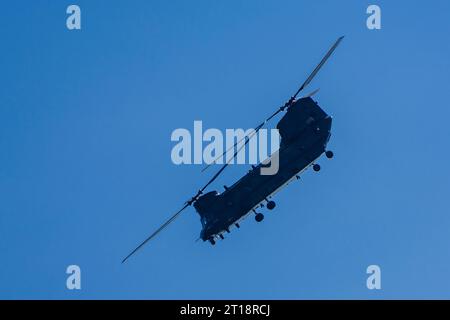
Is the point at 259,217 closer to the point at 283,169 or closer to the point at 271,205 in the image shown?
the point at 271,205

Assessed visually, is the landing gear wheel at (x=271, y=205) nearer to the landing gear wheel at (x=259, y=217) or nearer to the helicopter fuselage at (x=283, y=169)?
the helicopter fuselage at (x=283, y=169)

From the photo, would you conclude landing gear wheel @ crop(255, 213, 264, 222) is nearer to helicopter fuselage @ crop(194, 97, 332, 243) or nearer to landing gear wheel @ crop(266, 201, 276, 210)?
helicopter fuselage @ crop(194, 97, 332, 243)

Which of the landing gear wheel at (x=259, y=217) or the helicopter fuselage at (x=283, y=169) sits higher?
the helicopter fuselage at (x=283, y=169)

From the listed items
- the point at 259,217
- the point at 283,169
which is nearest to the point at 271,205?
the point at 259,217

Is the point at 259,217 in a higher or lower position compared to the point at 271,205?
lower

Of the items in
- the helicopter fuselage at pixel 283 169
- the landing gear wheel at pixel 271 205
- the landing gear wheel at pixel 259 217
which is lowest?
the landing gear wheel at pixel 259 217
